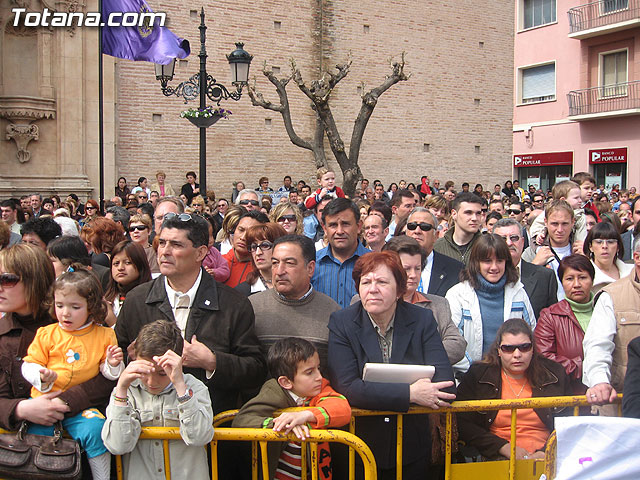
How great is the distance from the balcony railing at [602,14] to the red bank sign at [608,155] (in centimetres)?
514

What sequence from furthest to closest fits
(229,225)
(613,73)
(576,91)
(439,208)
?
(576,91), (613,73), (439,208), (229,225)

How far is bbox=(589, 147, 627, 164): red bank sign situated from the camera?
26438 mm

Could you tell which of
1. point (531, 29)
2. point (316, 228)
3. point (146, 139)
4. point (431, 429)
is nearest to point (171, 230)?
point (431, 429)

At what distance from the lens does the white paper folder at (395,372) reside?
3.21m

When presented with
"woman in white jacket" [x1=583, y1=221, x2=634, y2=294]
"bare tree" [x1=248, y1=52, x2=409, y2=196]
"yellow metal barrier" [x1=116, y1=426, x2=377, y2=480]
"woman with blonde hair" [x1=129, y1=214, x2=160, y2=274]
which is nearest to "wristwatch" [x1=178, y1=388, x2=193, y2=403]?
"yellow metal barrier" [x1=116, y1=426, x2=377, y2=480]

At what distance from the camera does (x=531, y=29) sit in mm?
29938

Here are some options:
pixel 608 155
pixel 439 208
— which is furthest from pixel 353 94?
pixel 439 208

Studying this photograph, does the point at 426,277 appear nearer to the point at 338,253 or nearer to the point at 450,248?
the point at 338,253

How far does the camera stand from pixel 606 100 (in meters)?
27.0

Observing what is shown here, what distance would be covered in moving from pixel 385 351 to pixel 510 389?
863 mm

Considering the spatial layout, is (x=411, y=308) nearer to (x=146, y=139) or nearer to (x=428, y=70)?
(x=146, y=139)

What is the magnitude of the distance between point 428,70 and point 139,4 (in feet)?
43.5

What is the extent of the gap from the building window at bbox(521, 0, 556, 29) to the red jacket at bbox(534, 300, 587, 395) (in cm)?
2873

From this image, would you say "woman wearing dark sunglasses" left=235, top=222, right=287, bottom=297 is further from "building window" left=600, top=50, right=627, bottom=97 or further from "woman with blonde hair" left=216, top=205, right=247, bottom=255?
"building window" left=600, top=50, right=627, bottom=97
